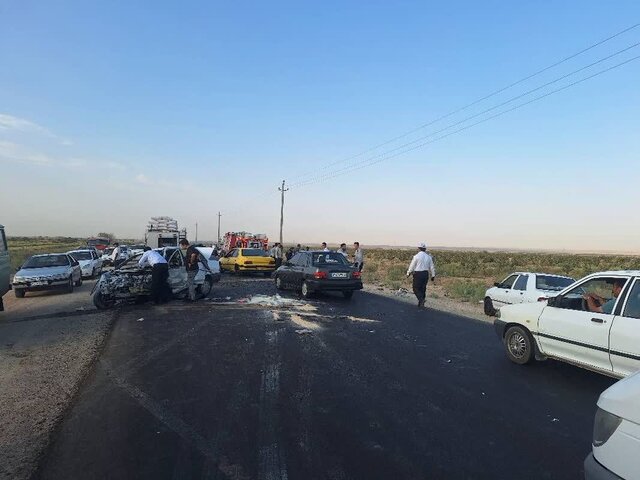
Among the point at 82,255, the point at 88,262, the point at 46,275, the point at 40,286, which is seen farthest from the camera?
the point at 82,255

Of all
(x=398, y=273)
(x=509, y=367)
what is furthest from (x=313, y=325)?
(x=398, y=273)

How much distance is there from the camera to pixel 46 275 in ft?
59.6

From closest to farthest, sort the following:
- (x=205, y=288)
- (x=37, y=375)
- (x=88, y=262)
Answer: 1. (x=37, y=375)
2. (x=205, y=288)
3. (x=88, y=262)

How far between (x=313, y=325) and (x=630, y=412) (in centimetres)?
848

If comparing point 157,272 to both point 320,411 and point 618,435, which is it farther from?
point 618,435

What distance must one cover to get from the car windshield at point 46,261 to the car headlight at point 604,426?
2060cm

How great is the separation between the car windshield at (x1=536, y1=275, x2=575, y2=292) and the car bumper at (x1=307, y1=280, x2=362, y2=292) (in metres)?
5.52

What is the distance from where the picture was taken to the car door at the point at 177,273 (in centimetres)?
1495

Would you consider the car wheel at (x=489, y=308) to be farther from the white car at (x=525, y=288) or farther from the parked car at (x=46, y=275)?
the parked car at (x=46, y=275)

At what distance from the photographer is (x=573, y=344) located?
661cm

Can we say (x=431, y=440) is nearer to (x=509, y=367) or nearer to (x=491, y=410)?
(x=491, y=410)

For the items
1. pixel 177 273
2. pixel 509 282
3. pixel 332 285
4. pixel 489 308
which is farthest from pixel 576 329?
pixel 177 273

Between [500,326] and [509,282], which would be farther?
[509,282]

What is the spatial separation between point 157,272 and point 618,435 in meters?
12.9
